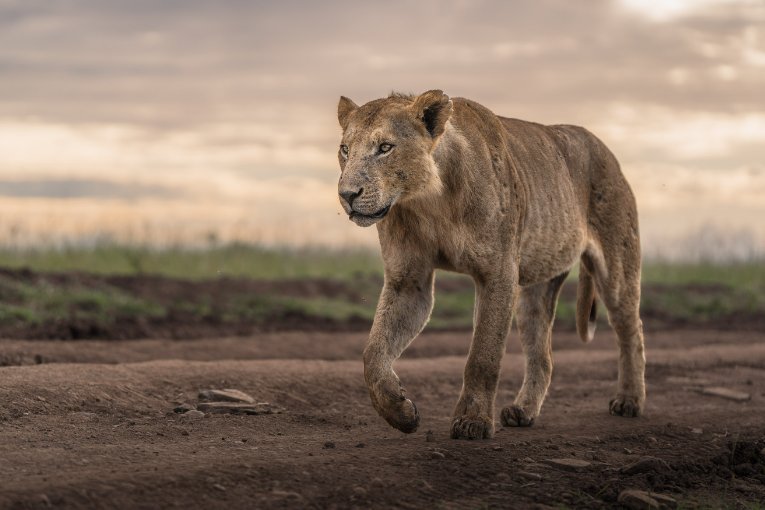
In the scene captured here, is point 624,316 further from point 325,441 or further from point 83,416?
point 83,416

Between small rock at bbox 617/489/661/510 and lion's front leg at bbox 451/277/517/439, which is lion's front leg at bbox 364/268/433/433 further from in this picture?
small rock at bbox 617/489/661/510

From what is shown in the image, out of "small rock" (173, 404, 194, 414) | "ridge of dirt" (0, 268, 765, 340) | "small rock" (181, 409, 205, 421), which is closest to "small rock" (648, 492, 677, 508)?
"small rock" (181, 409, 205, 421)

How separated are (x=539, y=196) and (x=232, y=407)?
2.78m

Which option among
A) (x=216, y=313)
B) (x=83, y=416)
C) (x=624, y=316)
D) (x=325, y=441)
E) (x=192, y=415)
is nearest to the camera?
(x=325, y=441)

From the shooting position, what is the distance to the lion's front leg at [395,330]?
6.98m

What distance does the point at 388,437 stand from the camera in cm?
759

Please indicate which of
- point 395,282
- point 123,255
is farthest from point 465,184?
point 123,255

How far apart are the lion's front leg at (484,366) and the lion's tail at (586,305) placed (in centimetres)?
251

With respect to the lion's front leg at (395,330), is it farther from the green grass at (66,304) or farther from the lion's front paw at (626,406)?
the green grass at (66,304)

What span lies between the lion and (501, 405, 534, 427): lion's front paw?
1 cm

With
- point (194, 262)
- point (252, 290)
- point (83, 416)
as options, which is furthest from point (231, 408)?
point (194, 262)

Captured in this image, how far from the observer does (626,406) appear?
30.2 feet

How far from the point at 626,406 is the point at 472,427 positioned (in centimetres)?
247

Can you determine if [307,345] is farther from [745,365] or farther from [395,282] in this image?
[395,282]
